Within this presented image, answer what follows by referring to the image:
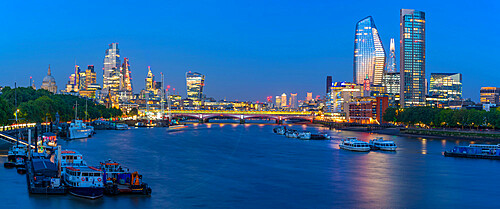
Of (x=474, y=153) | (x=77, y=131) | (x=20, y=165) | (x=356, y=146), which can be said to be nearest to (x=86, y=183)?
(x=20, y=165)

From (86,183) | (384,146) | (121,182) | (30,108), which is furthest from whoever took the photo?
(30,108)

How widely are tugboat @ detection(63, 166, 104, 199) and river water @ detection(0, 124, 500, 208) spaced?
0.59 metres

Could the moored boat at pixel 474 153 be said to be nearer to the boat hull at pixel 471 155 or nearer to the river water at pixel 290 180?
the boat hull at pixel 471 155

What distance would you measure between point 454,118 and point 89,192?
343 ft

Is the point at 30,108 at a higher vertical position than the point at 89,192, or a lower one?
higher

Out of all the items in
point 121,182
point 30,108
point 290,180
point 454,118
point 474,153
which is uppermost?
point 30,108

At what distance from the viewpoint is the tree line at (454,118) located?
12161 cm

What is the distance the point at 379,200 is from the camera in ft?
140

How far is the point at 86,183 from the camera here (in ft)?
134

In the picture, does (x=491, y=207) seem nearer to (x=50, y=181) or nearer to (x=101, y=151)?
(x=50, y=181)

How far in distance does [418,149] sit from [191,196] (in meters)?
53.3

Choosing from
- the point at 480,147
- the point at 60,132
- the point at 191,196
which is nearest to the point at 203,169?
the point at 191,196

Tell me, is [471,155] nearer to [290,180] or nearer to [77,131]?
[290,180]

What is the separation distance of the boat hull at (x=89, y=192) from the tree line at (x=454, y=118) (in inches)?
3905
